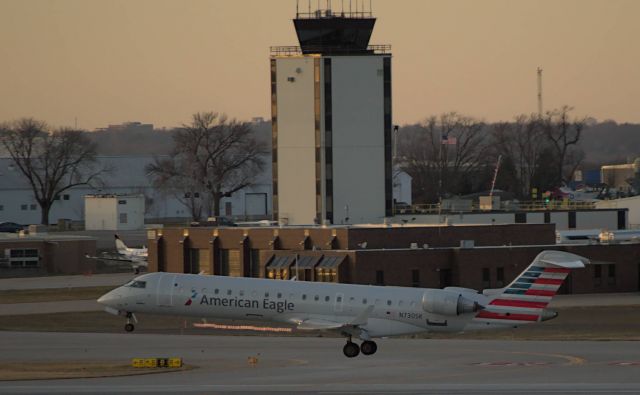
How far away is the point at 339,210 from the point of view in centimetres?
10606

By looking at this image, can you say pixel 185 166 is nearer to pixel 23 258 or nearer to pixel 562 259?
pixel 23 258

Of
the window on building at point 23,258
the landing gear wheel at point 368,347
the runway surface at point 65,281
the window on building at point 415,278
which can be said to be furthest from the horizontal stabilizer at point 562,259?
the window on building at point 23,258

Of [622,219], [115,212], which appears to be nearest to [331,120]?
[622,219]

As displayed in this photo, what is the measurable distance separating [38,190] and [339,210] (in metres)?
85.8

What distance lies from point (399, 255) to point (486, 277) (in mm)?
6590

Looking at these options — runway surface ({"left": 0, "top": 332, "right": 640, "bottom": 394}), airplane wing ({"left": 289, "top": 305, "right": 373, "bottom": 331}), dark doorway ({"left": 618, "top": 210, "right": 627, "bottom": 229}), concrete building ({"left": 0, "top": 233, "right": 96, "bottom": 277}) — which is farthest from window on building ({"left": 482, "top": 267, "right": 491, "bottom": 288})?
concrete building ({"left": 0, "top": 233, "right": 96, "bottom": 277})

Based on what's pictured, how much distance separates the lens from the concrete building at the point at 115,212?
161250mm

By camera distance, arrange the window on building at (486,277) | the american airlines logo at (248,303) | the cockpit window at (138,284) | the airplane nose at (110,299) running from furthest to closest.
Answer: the window on building at (486,277) → the airplane nose at (110,299) → the cockpit window at (138,284) → the american airlines logo at (248,303)

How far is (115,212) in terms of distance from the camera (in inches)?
6358

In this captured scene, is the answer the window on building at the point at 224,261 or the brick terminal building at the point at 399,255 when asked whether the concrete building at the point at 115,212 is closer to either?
the brick terminal building at the point at 399,255

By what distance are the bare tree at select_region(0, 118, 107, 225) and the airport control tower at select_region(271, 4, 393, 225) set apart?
239 feet

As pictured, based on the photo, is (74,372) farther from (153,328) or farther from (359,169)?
(359,169)

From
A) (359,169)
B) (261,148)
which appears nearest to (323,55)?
(359,169)

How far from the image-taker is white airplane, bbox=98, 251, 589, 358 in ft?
188
